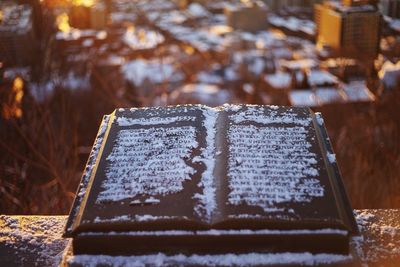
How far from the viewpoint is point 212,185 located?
8.38ft

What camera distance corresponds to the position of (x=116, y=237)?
7.74 ft

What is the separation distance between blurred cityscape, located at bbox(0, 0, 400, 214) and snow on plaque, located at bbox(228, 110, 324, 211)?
14.2ft

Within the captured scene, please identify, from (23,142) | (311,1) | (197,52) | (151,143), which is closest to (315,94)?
(23,142)

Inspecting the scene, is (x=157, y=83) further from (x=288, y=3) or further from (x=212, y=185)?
(x=288, y=3)

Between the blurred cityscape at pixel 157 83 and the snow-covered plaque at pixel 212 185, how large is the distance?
407cm

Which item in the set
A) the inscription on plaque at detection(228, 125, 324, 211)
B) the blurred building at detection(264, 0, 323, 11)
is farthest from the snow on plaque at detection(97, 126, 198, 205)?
the blurred building at detection(264, 0, 323, 11)

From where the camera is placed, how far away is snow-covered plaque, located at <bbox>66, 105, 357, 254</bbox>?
2318mm

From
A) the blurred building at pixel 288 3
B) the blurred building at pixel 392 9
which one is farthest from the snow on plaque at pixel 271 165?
the blurred building at pixel 288 3

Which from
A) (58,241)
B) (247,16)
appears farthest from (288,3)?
(58,241)

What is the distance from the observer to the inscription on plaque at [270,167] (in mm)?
2445

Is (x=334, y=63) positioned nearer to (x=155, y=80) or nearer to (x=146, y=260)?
(x=155, y=80)

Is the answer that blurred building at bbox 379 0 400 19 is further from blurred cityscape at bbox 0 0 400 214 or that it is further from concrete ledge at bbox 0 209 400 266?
concrete ledge at bbox 0 209 400 266

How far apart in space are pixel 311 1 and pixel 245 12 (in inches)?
293

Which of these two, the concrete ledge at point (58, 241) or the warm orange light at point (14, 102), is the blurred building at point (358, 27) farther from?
the concrete ledge at point (58, 241)
